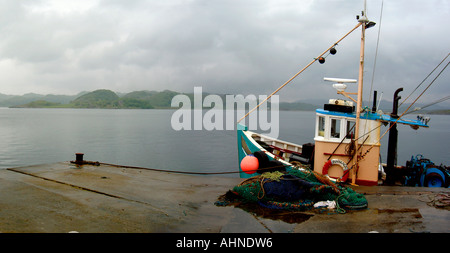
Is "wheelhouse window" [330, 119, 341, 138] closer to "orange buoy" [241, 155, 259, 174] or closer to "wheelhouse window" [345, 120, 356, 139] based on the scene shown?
"wheelhouse window" [345, 120, 356, 139]

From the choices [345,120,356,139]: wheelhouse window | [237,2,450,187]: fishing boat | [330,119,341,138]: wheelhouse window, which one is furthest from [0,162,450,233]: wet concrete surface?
[330,119,341,138]: wheelhouse window

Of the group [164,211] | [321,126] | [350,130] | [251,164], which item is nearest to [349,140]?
[350,130]

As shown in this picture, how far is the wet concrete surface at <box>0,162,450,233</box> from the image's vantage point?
6.21 m

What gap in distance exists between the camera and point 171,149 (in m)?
31.9

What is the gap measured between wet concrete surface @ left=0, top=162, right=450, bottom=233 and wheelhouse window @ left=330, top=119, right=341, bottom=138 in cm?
193

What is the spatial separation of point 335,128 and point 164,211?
662 cm

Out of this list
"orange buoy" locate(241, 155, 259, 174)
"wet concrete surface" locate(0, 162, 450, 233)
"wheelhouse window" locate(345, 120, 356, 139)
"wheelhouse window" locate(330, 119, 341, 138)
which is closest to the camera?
"wet concrete surface" locate(0, 162, 450, 233)

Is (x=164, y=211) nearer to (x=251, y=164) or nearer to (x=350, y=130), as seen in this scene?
(x=251, y=164)

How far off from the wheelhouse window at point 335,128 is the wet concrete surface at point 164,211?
1929mm

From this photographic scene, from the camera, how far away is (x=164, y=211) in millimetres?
7336

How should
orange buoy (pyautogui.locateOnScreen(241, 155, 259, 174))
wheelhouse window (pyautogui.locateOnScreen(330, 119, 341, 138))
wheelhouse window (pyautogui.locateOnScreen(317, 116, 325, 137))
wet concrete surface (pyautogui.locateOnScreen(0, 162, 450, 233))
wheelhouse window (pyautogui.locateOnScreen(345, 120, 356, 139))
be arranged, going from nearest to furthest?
wet concrete surface (pyautogui.locateOnScreen(0, 162, 450, 233)) < orange buoy (pyautogui.locateOnScreen(241, 155, 259, 174)) < wheelhouse window (pyautogui.locateOnScreen(345, 120, 356, 139)) < wheelhouse window (pyautogui.locateOnScreen(330, 119, 341, 138)) < wheelhouse window (pyautogui.locateOnScreen(317, 116, 325, 137))

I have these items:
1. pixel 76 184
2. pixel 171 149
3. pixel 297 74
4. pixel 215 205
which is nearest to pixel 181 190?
pixel 215 205
